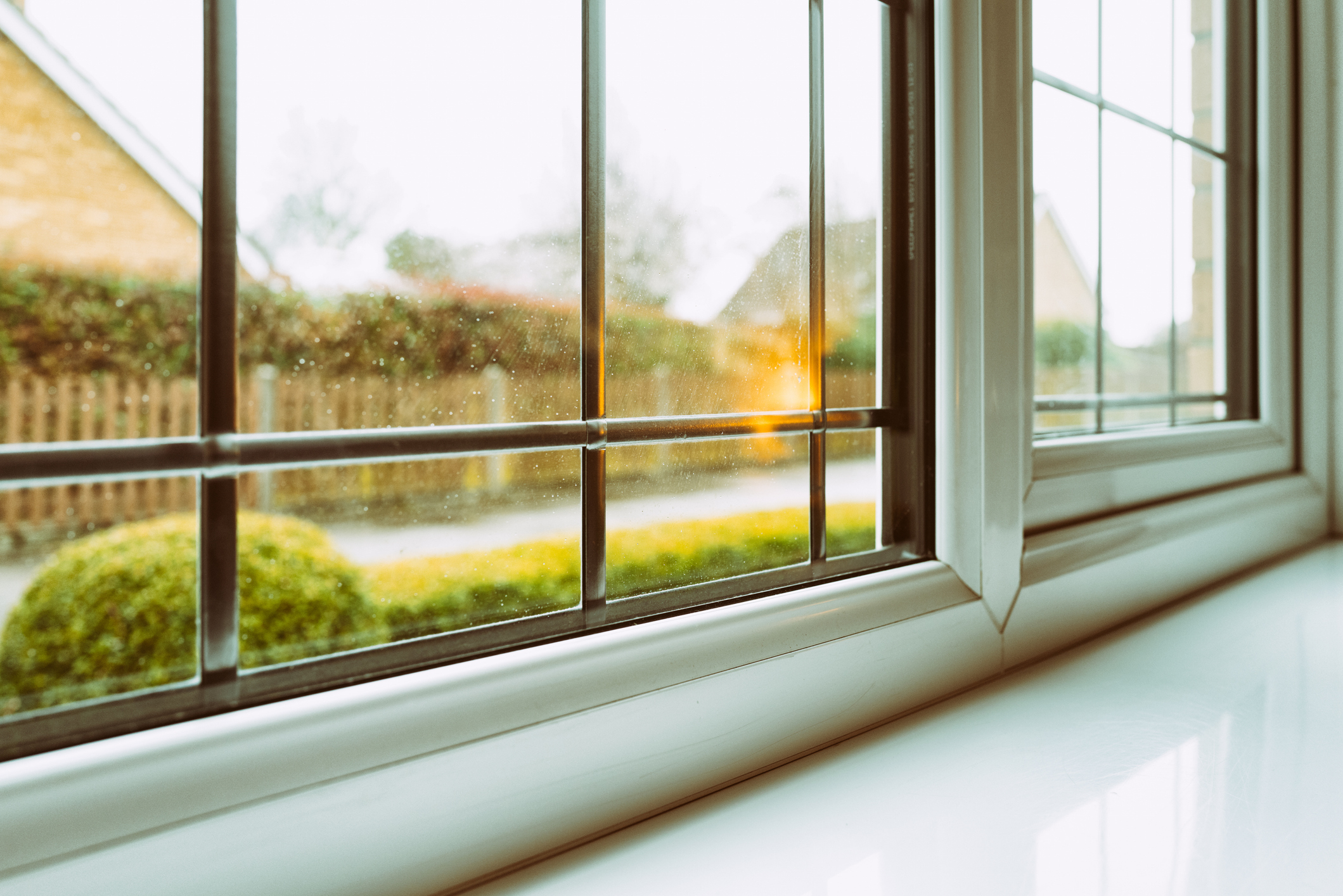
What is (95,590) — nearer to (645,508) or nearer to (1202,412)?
(645,508)

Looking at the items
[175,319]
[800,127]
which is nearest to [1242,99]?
[800,127]

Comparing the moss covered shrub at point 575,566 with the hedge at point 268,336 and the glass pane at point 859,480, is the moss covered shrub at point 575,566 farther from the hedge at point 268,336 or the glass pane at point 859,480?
the hedge at point 268,336

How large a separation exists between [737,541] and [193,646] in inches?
51.1

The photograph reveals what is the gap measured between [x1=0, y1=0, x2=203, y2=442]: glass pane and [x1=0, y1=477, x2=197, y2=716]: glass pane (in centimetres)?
7

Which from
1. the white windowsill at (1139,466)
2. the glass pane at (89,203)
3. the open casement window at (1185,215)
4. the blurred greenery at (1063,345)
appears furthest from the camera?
the blurred greenery at (1063,345)

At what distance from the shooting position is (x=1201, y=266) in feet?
5.36

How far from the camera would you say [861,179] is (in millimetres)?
817

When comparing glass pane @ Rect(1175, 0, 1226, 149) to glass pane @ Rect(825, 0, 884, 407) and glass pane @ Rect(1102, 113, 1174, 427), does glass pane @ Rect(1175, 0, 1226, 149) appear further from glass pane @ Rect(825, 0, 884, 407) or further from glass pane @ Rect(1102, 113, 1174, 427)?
glass pane @ Rect(825, 0, 884, 407)

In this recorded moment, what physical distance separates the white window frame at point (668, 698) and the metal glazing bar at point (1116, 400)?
0.84 ft

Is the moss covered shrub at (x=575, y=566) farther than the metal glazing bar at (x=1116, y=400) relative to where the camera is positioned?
No

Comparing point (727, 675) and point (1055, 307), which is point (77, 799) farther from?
point (1055, 307)

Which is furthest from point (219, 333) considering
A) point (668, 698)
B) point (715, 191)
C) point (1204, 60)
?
point (1204, 60)

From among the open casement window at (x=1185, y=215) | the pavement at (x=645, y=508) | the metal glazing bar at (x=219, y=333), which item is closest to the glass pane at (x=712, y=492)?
the pavement at (x=645, y=508)

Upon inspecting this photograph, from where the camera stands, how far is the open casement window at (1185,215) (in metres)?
1.27
